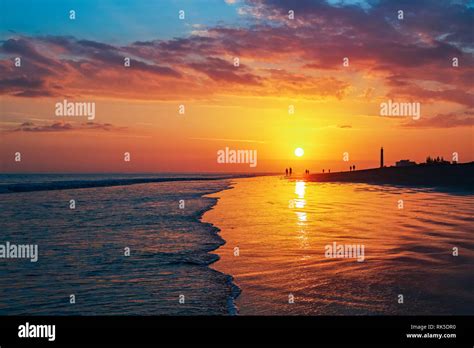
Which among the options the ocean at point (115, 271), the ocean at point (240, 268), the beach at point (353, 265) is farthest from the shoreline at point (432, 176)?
the ocean at point (115, 271)

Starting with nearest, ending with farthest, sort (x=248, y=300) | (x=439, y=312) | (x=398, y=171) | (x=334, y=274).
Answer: (x=439, y=312) → (x=248, y=300) → (x=334, y=274) → (x=398, y=171)

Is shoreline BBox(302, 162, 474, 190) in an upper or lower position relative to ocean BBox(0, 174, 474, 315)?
upper

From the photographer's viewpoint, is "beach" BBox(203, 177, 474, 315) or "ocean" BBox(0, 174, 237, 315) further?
"ocean" BBox(0, 174, 237, 315)

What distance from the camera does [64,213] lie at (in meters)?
21.4

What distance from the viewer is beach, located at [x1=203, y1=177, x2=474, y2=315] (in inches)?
281

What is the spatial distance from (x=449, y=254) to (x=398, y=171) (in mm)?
52581

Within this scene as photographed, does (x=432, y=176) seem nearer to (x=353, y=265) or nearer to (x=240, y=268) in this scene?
(x=353, y=265)

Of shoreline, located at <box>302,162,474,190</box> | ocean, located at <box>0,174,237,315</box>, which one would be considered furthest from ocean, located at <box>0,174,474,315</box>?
shoreline, located at <box>302,162,474,190</box>

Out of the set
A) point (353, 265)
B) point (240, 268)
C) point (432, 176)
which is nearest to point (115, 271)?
point (240, 268)

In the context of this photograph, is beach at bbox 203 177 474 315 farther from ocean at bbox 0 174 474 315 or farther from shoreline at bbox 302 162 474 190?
shoreline at bbox 302 162 474 190

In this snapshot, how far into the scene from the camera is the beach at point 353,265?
7.12 m

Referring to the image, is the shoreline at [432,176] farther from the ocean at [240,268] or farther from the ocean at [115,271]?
the ocean at [115,271]
